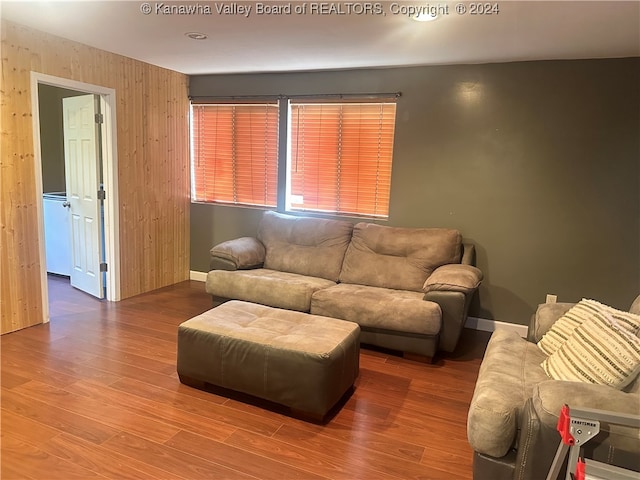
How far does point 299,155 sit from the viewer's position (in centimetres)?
462

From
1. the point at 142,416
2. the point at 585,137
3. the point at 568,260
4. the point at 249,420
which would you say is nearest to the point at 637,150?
the point at 585,137

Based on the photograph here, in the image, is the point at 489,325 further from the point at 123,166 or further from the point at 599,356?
the point at 123,166

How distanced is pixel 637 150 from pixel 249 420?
3.42 m

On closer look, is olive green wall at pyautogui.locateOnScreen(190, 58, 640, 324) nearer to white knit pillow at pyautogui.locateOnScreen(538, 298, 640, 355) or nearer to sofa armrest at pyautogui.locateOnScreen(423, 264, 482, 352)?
sofa armrest at pyautogui.locateOnScreen(423, 264, 482, 352)

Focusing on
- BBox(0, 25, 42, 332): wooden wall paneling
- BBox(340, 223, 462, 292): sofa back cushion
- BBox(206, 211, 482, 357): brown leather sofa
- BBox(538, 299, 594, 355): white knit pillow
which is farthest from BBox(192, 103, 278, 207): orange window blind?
BBox(538, 299, 594, 355): white knit pillow

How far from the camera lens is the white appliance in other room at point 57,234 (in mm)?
4957

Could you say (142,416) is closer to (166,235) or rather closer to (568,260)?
(166,235)

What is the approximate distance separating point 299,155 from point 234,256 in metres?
1.31

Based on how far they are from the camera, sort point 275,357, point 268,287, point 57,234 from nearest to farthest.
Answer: point 275,357 → point 268,287 → point 57,234

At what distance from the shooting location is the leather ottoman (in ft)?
7.89

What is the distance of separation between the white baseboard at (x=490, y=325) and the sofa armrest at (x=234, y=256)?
6.73 ft

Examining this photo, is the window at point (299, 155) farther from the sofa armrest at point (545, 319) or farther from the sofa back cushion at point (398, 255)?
the sofa armrest at point (545, 319)

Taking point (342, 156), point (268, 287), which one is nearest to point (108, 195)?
point (268, 287)

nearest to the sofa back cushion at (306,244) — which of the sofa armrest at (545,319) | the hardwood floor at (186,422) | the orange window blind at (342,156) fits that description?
the orange window blind at (342,156)
